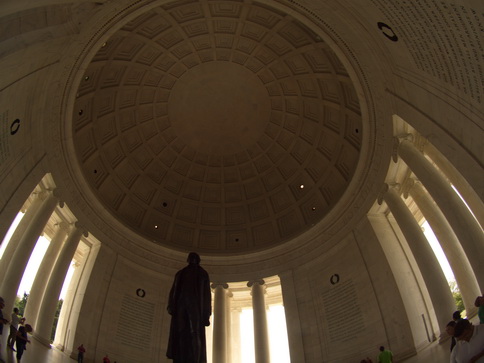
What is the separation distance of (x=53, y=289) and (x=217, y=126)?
607 inches

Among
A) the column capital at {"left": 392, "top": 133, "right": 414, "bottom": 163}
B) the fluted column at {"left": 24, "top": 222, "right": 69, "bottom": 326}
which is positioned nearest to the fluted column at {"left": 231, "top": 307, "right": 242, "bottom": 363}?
the fluted column at {"left": 24, "top": 222, "right": 69, "bottom": 326}

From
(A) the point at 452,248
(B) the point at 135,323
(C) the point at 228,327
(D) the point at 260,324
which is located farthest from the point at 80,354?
(A) the point at 452,248

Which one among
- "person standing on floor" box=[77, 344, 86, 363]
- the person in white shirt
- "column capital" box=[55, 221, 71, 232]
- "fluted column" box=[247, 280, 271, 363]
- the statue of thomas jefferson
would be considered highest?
"column capital" box=[55, 221, 71, 232]

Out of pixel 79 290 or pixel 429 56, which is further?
pixel 79 290

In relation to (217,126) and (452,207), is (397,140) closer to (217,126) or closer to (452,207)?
(452,207)

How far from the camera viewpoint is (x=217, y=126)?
30.6m

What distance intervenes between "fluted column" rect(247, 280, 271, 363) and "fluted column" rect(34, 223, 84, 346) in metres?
11.6

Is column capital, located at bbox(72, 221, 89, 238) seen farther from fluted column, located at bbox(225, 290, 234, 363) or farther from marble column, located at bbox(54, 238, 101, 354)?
fluted column, located at bbox(225, 290, 234, 363)

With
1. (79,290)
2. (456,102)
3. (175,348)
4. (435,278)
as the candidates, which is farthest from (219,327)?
(456,102)

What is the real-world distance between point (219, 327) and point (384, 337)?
10244 millimetres

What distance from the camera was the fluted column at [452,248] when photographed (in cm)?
1723

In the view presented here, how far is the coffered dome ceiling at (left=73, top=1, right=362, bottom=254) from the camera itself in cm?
A: 2516

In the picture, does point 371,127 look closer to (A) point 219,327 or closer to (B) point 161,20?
(B) point 161,20

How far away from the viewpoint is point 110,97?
27.0 m
